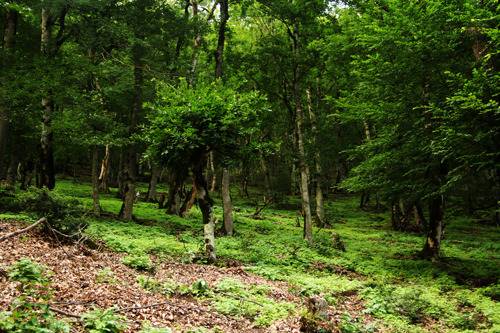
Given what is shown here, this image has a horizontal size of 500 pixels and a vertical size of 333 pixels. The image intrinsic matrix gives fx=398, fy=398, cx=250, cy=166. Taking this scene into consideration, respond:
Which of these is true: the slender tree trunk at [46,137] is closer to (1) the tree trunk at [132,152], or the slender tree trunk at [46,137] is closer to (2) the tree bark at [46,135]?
(2) the tree bark at [46,135]

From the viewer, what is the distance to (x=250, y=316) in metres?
8.95

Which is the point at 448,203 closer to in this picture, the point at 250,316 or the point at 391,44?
the point at 391,44

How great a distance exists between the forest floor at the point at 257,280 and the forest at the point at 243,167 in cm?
7

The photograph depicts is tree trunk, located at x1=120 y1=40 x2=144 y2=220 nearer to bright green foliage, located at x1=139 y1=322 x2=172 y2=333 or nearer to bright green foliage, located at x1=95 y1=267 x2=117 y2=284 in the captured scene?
bright green foliage, located at x1=95 y1=267 x2=117 y2=284

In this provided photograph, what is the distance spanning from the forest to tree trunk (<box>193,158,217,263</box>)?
0.17 feet

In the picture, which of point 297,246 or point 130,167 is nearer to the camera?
point 297,246

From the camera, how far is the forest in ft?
29.0

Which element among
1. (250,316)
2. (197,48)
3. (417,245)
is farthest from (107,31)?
(417,245)

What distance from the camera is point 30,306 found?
19.2 ft

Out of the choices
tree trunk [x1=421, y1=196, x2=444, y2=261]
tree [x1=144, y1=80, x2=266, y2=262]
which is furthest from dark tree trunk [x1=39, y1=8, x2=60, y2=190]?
tree trunk [x1=421, y1=196, x2=444, y2=261]

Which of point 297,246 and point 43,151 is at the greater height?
point 43,151

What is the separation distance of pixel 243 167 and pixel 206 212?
13.0 ft

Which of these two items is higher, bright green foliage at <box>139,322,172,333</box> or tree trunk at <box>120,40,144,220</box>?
tree trunk at <box>120,40,144,220</box>

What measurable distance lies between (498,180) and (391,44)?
21.6 feet
